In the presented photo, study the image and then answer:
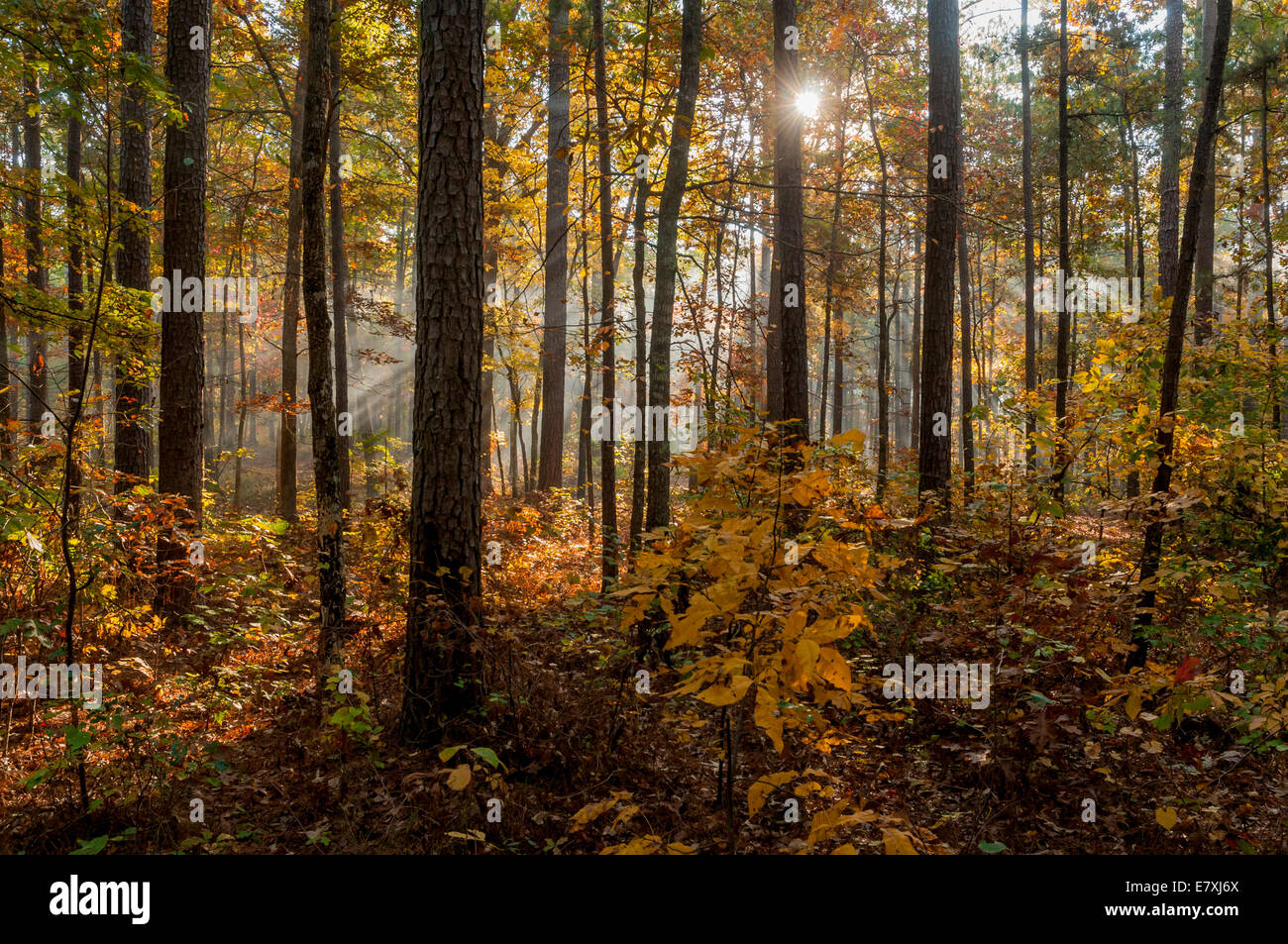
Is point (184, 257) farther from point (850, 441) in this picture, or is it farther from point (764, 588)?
point (850, 441)

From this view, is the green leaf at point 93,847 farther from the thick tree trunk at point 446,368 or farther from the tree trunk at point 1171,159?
the tree trunk at point 1171,159

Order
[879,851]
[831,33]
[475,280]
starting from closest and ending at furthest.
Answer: [879,851], [475,280], [831,33]

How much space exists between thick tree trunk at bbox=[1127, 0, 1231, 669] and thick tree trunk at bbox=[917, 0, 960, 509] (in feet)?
10.1

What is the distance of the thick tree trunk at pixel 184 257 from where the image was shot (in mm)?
7398

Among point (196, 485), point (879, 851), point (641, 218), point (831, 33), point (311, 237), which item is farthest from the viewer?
point (831, 33)

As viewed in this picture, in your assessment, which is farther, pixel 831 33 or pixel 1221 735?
pixel 831 33

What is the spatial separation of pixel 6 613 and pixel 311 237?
401 centimetres

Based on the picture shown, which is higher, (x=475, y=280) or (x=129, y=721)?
(x=475, y=280)

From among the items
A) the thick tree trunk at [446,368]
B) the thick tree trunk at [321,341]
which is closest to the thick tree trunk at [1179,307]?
the thick tree trunk at [446,368]

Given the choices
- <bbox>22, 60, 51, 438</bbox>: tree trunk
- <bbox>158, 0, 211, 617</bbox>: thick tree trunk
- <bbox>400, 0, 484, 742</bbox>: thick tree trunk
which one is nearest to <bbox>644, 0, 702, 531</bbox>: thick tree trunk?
<bbox>400, 0, 484, 742</bbox>: thick tree trunk

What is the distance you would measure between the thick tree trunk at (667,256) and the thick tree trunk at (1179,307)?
4.07 metres

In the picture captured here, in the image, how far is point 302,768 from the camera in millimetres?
4453

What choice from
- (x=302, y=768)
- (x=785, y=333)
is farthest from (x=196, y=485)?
(x=785, y=333)

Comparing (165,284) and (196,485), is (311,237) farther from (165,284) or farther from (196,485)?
(196,485)
